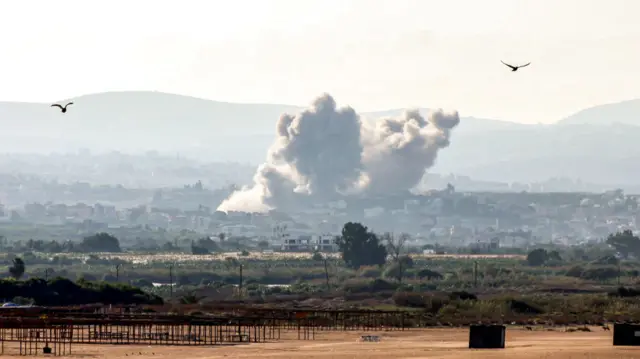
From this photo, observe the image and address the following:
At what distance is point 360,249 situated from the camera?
557ft

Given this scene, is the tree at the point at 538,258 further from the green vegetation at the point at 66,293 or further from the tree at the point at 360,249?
the green vegetation at the point at 66,293

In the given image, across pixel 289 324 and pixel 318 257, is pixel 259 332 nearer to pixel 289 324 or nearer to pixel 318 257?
pixel 289 324

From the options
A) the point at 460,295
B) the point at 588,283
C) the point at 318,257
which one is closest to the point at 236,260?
the point at 318,257

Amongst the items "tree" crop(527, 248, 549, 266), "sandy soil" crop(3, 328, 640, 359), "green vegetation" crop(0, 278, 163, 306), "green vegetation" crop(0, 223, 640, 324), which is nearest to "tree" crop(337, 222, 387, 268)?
"green vegetation" crop(0, 223, 640, 324)

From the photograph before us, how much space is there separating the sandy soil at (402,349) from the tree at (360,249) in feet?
322

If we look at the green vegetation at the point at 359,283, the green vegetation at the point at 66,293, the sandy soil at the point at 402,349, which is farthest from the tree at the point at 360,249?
the sandy soil at the point at 402,349

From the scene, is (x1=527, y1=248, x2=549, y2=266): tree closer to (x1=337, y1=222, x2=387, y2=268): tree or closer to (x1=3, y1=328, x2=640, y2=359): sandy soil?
(x1=337, y1=222, x2=387, y2=268): tree

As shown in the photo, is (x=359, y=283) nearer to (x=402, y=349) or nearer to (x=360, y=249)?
(x=360, y=249)

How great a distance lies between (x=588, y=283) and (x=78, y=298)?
55.6m

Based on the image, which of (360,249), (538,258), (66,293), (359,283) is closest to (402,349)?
(66,293)

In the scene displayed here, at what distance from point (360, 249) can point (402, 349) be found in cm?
11092

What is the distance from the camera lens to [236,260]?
18650 centimetres

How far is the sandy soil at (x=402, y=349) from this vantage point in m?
53.3

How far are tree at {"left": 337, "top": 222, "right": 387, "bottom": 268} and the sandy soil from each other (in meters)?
98.3
